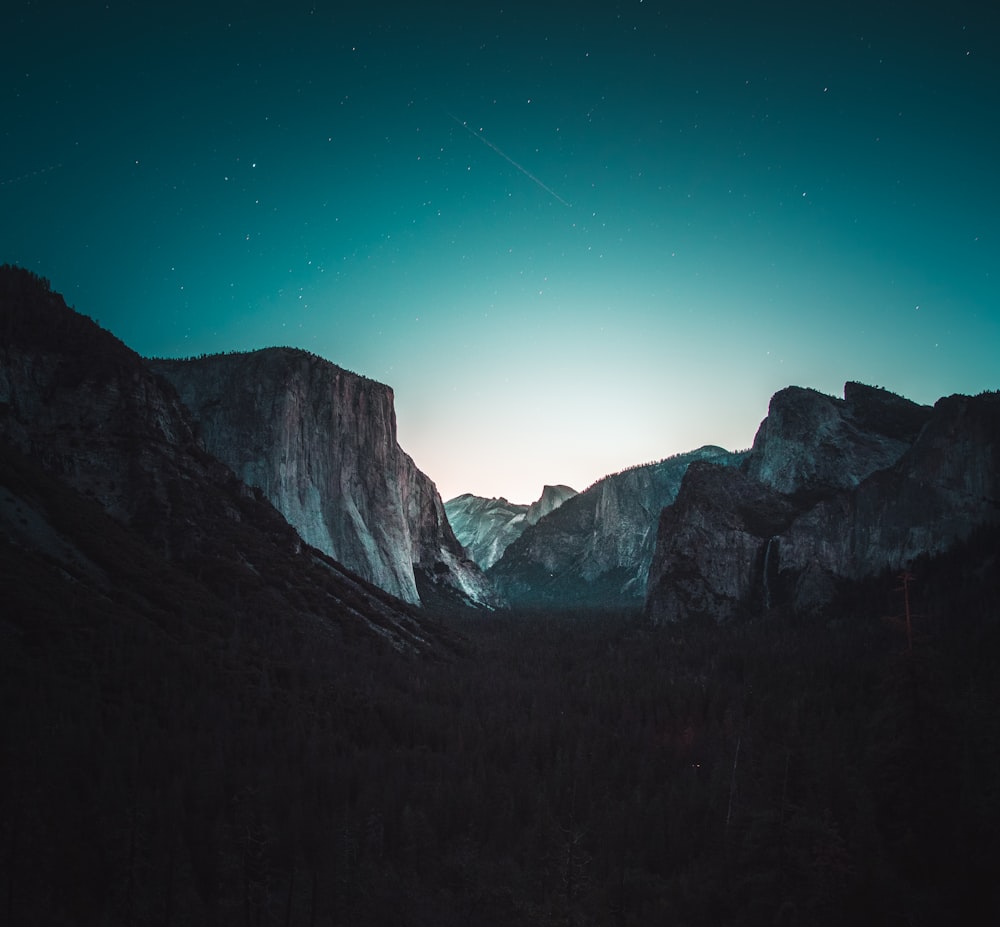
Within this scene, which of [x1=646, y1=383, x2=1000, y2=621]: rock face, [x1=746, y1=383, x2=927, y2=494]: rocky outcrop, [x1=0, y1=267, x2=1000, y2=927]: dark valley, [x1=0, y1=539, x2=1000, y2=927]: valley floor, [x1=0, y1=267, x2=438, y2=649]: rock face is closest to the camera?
[x1=0, y1=539, x2=1000, y2=927]: valley floor

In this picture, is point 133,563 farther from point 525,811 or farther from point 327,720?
point 525,811

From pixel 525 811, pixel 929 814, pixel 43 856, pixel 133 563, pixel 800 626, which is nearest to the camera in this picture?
pixel 929 814

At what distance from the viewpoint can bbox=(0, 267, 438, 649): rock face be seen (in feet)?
176

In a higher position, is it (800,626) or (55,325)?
(55,325)

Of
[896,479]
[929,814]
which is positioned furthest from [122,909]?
[896,479]

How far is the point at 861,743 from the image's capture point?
38812mm

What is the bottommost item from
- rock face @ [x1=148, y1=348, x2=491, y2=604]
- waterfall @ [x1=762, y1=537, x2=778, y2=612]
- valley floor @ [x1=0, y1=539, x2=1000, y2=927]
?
valley floor @ [x1=0, y1=539, x2=1000, y2=927]

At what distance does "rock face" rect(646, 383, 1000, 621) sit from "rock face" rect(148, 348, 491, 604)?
5088 cm

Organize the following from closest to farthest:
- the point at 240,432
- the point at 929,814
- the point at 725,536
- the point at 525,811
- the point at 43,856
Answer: the point at 929,814, the point at 43,856, the point at 525,811, the point at 240,432, the point at 725,536

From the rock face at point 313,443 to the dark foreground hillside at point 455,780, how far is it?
4190 cm

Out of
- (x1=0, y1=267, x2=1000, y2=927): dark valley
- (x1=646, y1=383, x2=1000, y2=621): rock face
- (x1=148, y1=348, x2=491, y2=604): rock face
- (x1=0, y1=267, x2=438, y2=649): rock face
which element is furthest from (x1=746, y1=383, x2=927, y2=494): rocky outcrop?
(x1=0, y1=267, x2=438, y2=649): rock face

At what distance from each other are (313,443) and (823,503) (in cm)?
8535

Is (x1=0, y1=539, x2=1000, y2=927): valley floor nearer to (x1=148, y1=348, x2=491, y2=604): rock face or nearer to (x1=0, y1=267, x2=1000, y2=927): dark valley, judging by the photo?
(x1=0, y1=267, x2=1000, y2=927): dark valley

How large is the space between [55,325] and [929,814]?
290 feet
